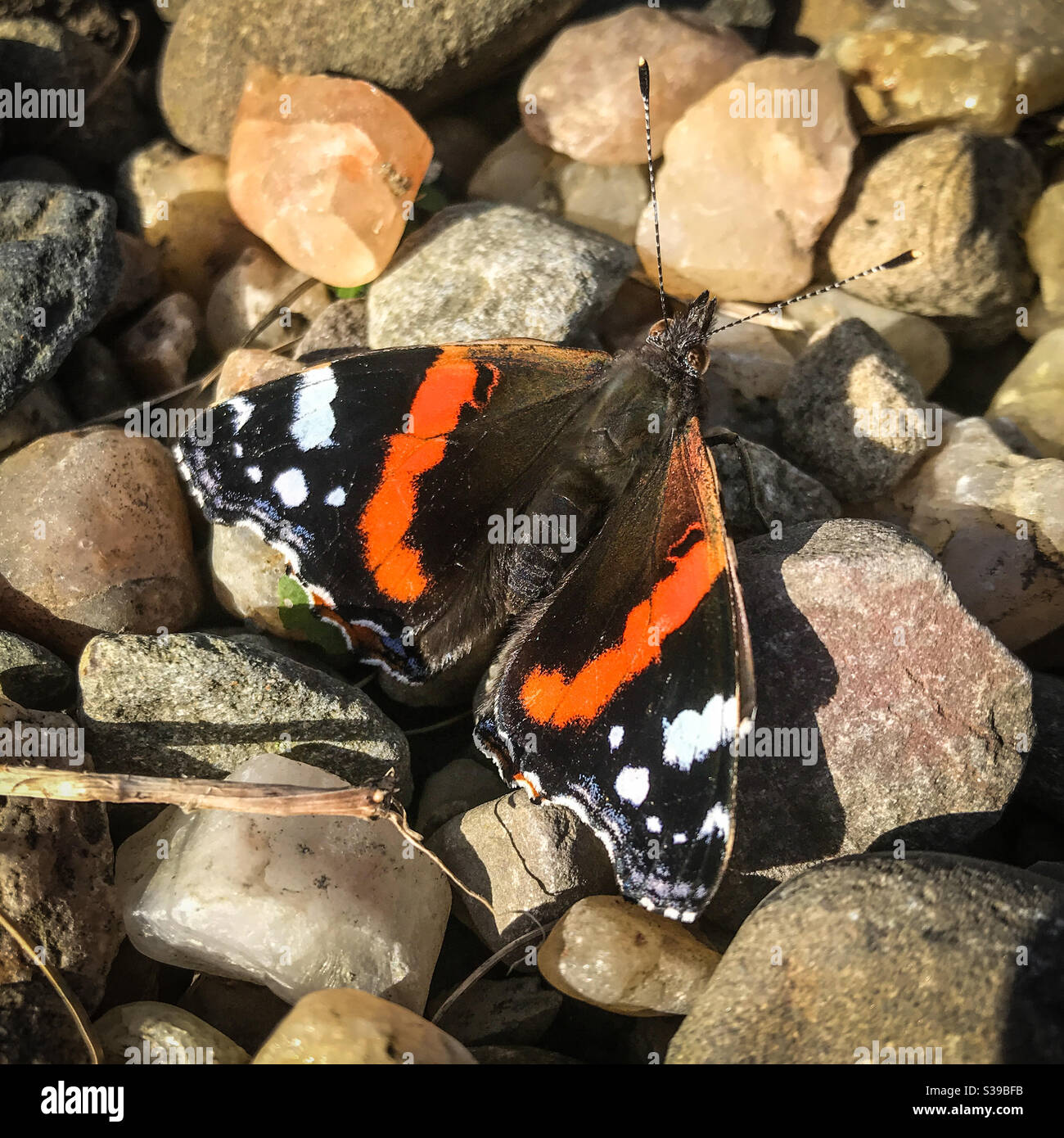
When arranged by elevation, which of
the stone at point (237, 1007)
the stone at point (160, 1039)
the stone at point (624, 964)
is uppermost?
the stone at point (624, 964)

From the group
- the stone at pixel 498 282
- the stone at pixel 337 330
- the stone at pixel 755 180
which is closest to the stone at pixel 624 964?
the stone at pixel 498 282

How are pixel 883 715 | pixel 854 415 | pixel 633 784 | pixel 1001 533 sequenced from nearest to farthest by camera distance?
pixel 633 784
pixel 883 715
pixel 1001 533
pixel 854 415

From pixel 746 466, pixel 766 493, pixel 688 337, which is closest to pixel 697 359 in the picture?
pixel 688 337

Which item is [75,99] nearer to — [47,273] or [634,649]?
[47,273]

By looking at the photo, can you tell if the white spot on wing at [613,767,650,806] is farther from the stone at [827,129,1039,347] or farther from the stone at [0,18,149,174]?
the stone at [0,18,149,174]

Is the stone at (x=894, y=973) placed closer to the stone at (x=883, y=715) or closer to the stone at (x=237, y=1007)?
the stone at (x=883, y=715)

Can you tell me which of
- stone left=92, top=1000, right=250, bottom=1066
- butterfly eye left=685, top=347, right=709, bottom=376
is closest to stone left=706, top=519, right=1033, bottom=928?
butterfly eye left=685, top=347, right=709, bottom=376
